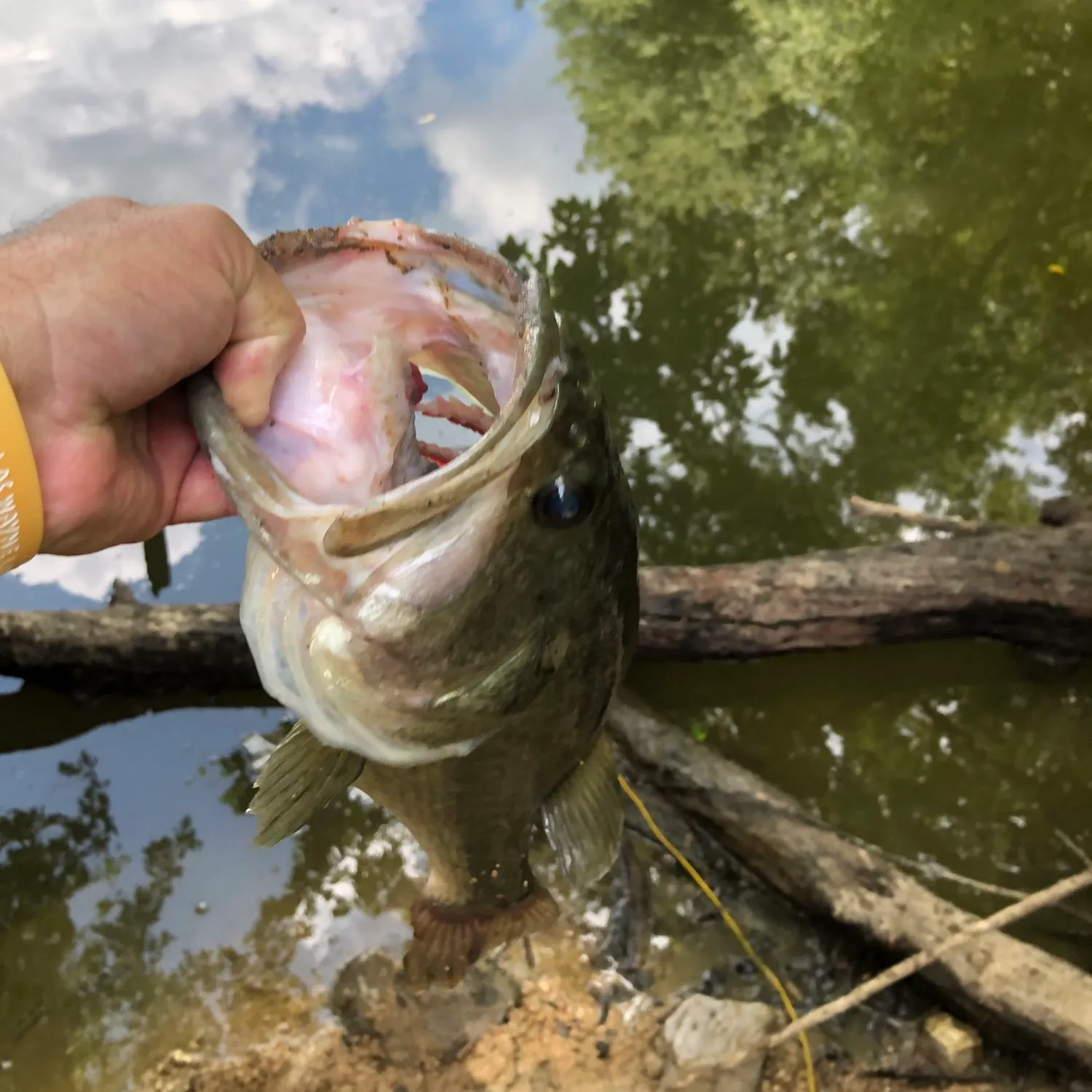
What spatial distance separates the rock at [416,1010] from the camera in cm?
255

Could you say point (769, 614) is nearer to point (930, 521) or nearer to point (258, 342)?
point (930, 521)

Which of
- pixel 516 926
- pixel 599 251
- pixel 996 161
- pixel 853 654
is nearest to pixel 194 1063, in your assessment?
pixel 516 926

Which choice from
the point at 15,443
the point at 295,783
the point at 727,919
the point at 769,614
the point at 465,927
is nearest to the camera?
the point at 15,443

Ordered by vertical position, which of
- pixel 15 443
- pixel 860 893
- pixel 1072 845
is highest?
pixel 15 443

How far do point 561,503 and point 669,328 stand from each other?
3160mm

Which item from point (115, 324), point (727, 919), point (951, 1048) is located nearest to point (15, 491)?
point (115, 324)

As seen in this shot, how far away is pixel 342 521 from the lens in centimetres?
111

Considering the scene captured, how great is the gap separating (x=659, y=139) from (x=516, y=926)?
170 inches

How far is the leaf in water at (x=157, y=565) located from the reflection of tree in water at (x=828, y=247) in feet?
6.05

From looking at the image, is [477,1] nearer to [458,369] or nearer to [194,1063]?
[458,369]

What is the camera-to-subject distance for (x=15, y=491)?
3.76ft

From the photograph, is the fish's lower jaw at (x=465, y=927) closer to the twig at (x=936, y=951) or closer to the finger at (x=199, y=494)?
the twig at (x=936, y=951)

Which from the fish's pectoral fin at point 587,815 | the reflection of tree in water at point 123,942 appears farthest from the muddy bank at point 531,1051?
the fish's pectoral fin at point 587,815

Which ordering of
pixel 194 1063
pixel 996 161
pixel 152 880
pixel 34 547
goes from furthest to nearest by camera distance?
pixel 996 161
pixel 152 880
pixel 194 1063
pixel 34 547
